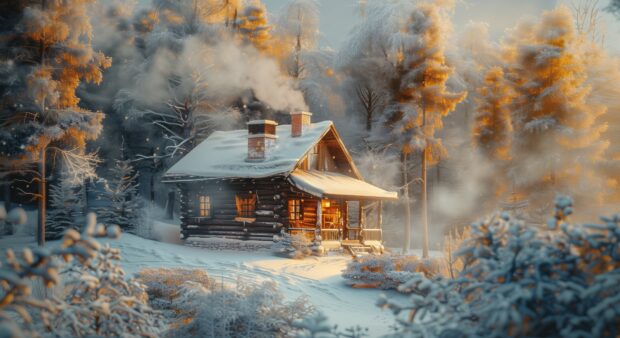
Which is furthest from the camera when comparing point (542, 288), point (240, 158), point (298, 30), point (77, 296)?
point (298, 30)

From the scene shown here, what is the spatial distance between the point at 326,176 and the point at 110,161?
1759 cm

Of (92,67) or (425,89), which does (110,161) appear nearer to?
(92,67)

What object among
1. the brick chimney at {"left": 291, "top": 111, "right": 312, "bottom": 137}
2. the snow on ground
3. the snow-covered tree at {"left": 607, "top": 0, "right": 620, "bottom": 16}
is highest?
the brick chimney at {"left": 291, "top": 111, "right": 312, "bottom": 137}

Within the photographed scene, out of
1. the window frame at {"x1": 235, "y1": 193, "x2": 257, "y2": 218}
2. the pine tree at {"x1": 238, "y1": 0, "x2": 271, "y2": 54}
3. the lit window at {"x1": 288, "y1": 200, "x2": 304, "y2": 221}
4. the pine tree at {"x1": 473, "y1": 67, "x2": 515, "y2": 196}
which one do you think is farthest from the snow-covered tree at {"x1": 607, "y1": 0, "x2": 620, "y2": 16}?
the pine tree at {"x1": 238, "y1": 0, "x2": 271, "y2": 54}

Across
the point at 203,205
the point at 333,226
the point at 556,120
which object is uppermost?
the point at 556,120

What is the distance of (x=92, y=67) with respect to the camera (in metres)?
17.0

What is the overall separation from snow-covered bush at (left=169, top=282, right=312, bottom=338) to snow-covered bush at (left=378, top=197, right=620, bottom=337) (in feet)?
10.5

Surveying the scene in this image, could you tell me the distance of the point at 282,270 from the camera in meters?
16.5

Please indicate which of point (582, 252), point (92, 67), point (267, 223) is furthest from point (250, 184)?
point (582, 252)

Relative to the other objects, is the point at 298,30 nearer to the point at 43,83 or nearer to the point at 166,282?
the point at 43,83

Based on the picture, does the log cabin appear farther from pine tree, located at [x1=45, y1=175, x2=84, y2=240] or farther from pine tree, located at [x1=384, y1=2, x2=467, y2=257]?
pine tree, located at [x1=45, y1=175, x2=84, y2=240]

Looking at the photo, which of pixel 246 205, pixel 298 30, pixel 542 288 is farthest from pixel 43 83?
pixel 298 30

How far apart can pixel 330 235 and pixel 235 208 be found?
4.25 meters

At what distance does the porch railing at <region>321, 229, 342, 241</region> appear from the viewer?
21594 millimetres
